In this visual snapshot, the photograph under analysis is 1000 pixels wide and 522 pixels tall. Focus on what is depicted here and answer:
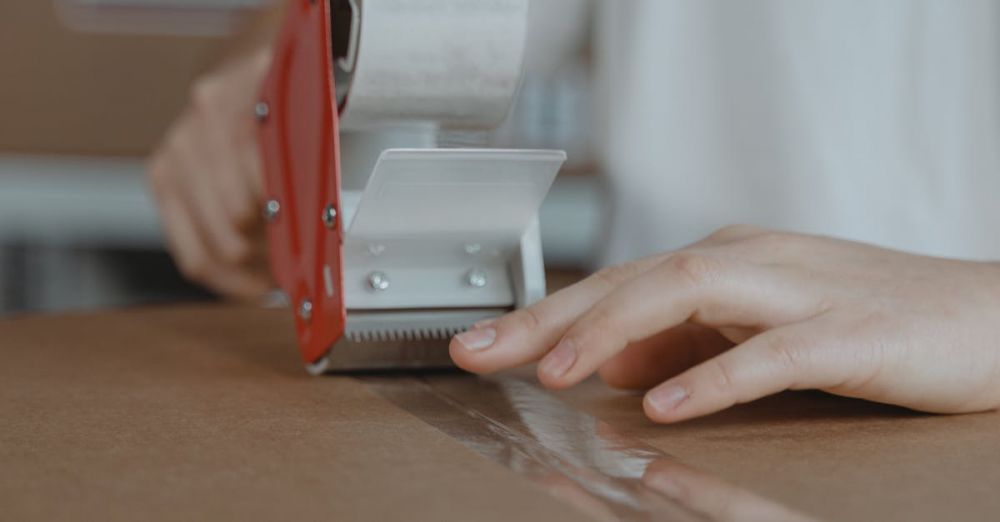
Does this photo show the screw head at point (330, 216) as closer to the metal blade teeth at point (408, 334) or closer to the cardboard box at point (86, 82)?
the metal blade teeth at point (408, 334)

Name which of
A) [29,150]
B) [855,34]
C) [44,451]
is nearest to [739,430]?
[44,451]

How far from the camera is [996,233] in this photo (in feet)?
3.39

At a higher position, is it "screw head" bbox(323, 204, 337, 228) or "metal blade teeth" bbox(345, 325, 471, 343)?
"screw head" bbox(323, 204, 337, 228)

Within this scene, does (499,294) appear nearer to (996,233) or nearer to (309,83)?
(309,83)

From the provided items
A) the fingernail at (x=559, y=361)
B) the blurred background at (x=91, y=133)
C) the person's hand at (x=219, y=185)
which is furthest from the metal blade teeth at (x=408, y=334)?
the blurred background at (x=91, y=133)

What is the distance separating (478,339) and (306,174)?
17 centimetres

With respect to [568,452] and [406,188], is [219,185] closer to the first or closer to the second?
[406,188]

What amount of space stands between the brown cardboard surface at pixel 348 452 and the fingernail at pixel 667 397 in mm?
15

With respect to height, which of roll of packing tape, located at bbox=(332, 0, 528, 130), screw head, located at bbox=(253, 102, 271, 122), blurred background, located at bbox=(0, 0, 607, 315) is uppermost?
Answer: roll of packing tape, located at bbox=(332, 0, 528, 130)

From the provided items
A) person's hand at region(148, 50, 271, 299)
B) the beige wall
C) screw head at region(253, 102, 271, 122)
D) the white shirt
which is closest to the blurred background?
the beige wall

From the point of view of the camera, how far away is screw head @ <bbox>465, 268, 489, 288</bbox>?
0.69 meters

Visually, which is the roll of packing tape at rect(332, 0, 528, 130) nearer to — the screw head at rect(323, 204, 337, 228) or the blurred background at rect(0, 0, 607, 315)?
the screw head at rect(323, 204, 337, 228)

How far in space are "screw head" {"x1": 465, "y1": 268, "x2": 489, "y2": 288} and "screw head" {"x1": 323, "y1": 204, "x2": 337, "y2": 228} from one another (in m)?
0.09

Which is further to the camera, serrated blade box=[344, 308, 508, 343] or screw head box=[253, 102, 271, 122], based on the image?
screw head box=[253, 102, 271, 122]
